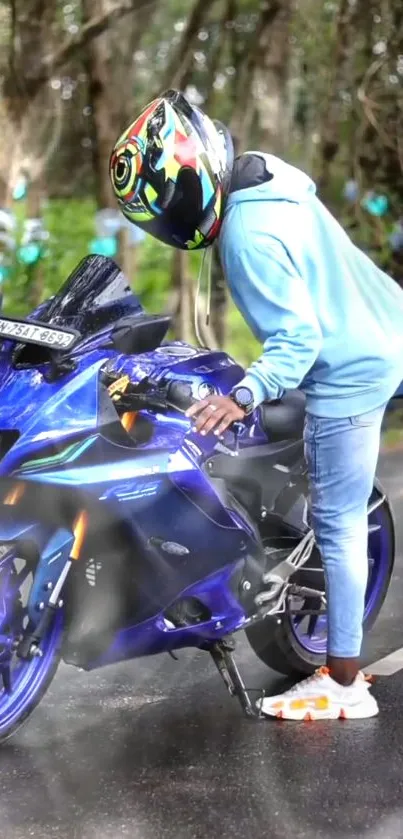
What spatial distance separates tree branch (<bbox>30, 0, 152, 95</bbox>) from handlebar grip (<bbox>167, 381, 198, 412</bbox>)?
6106mm

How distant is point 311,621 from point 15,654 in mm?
1236

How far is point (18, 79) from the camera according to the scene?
28.1ft

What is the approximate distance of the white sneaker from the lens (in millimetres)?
3566

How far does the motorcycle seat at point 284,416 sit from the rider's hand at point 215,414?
0.55 m

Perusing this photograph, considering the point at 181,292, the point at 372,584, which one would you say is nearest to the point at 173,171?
the point at 372,584

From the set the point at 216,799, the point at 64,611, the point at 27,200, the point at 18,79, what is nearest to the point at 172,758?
the point at 216,799

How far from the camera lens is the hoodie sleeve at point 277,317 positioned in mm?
3055

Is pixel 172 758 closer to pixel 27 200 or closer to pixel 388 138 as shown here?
pixel 388 138

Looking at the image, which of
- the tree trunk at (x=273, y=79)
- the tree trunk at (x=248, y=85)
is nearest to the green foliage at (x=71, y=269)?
the tree trunk at (x=248, y=85)

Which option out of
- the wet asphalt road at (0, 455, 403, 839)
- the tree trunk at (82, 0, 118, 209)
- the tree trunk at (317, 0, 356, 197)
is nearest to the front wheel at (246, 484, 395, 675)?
the wet asphalt road at (0, 455, 403, 839)

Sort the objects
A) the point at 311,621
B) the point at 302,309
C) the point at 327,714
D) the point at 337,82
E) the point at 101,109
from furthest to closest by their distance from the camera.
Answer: the point at 337,82 → the point at 101,109 → the point at 311,621 → the point at 327,714 → the point at 302,309

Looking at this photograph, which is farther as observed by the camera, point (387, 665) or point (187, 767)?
point (387, 665)

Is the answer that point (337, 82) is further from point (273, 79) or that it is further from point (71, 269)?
point (71, 269)

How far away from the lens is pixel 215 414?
2.96 metres
